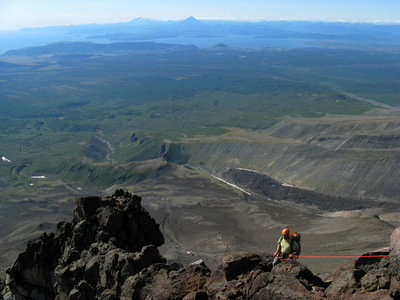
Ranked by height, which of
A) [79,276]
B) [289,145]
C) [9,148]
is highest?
[79,276]

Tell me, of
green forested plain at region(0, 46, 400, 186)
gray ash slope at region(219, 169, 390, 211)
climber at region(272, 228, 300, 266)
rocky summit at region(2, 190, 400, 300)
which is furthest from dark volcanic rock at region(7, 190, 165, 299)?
green forested plain at region(0, 46, 400, 186)

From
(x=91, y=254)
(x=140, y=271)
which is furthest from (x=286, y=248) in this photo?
(x=91, y=254)

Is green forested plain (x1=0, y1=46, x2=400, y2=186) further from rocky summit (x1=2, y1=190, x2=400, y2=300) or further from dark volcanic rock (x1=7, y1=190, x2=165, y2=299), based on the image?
rocky summit (x1=2, y1=190, x2=400, y2=300)

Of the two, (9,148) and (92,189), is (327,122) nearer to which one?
(92,189)

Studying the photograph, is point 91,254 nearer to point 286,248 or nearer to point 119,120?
point 286,248

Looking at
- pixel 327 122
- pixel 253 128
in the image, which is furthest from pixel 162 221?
pixel 253 128

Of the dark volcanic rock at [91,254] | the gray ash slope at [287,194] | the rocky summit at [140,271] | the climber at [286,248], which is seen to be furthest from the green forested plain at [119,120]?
the climber at [286,248]
